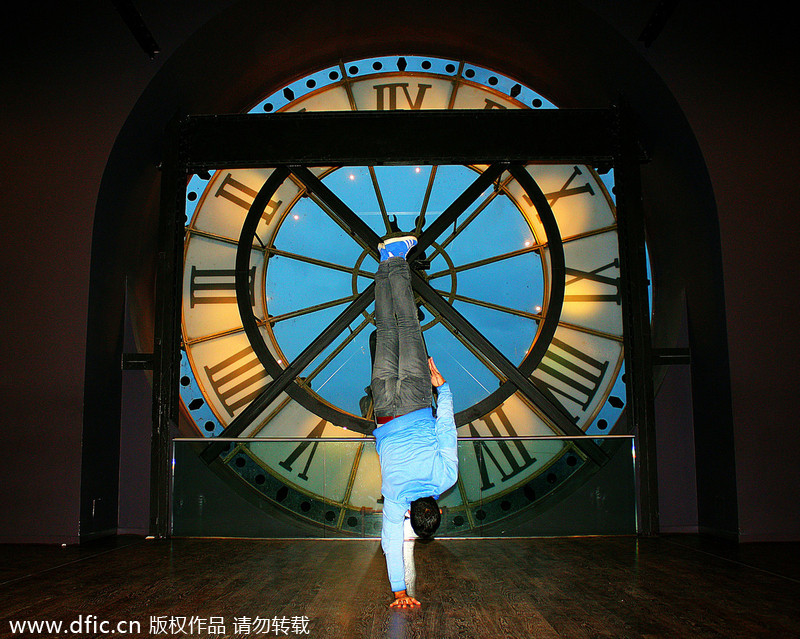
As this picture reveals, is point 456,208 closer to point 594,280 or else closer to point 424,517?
point 594,280

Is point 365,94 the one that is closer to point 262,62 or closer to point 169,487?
point 262,62

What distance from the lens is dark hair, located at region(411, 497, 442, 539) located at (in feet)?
9.41

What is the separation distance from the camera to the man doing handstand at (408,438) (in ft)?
9.06

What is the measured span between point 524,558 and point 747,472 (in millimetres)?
1840

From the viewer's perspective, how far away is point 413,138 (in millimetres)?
5422

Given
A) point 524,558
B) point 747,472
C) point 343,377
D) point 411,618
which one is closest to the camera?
point 411,618

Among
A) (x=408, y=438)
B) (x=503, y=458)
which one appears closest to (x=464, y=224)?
(x=503, y=458)

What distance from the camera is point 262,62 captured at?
19.1 ft

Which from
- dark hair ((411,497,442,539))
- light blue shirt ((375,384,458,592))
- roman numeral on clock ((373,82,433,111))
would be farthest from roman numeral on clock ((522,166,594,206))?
dark hair ((411,497,442,539))

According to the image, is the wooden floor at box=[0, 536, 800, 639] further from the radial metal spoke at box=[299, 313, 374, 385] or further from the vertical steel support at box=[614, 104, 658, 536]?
the radial metal spoke at box=[299, 313, 374, 385]

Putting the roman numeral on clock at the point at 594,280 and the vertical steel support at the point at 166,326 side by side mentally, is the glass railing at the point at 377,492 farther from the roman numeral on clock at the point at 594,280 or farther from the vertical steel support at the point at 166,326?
the roman numeral on clock at the point at 594,280

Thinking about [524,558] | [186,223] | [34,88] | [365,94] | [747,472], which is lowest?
[524,558]

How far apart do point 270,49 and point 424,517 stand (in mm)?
4409

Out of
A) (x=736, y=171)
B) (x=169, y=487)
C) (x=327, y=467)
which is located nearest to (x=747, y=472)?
(x=736, y=171)
